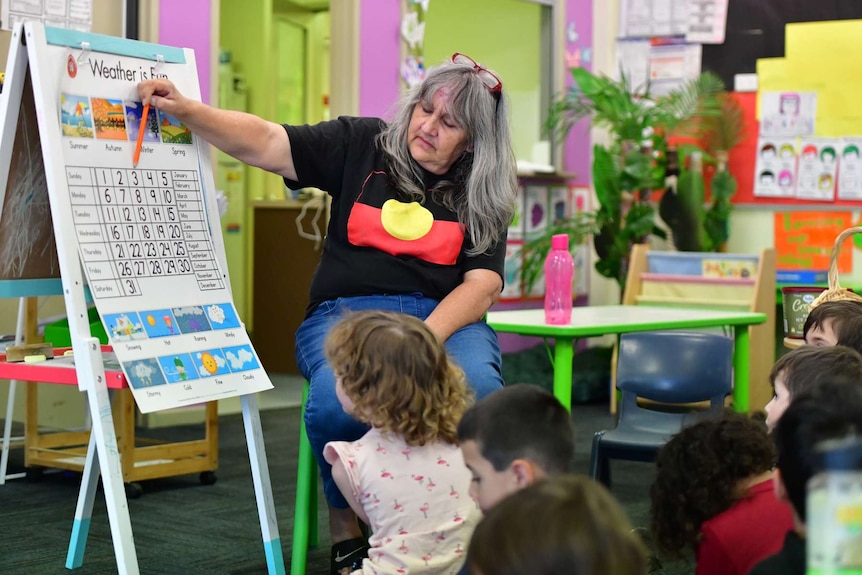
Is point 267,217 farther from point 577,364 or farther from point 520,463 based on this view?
point 520,463

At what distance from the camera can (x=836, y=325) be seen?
7.88 ft

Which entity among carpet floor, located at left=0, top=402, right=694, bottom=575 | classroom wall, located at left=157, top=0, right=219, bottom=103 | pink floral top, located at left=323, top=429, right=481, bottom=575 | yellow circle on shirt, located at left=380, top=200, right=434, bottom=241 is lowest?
carpet floor, located at left=0, top=402, right=694, bottom=575

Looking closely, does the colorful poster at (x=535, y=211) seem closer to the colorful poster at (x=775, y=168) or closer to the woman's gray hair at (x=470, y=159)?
the colorful poster at (x=775, y=168)

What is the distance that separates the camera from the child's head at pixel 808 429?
127 centimetres

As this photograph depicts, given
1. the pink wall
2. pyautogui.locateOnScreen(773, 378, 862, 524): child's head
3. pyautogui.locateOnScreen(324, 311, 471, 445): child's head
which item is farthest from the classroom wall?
pyautogui.locateOnScreen(773, 378, 862, 524): child's head

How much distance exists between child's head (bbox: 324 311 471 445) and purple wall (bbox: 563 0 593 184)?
15.2 ft

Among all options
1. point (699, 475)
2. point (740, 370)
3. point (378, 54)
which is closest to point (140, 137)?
point (699, 475)

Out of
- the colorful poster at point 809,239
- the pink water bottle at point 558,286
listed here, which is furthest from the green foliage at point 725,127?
the pink water bottle at point 558,286

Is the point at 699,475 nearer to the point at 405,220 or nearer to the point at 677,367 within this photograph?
the point at 405,220

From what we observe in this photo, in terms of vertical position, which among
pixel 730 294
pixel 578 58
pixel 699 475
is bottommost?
pixel 699 475

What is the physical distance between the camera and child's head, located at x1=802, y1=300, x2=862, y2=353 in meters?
2.34

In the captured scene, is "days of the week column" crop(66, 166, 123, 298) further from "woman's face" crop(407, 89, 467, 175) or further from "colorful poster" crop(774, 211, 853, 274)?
"colorful poster" crop(774, 211, 853, 274)

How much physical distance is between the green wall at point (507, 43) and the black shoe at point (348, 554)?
13.3 ft

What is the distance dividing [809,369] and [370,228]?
1.06 m
